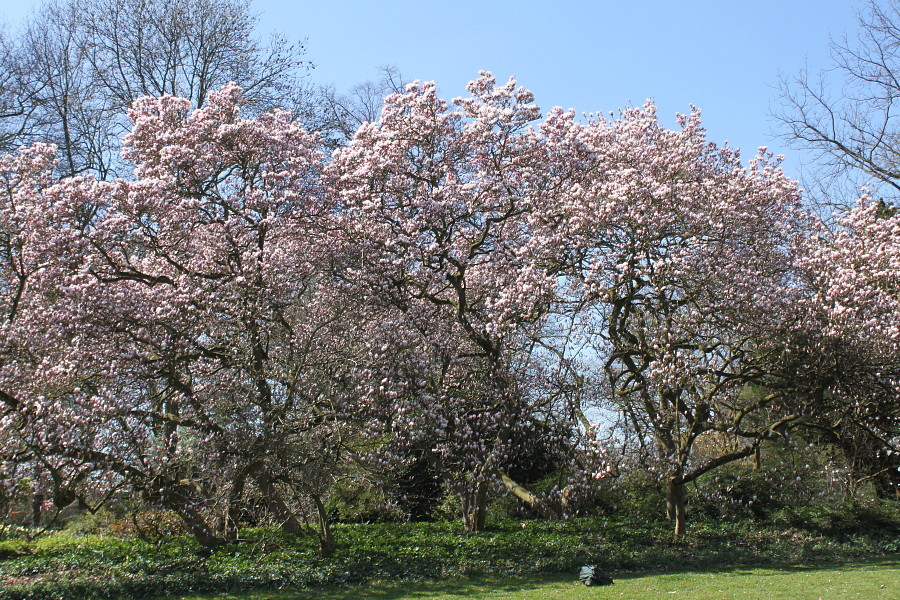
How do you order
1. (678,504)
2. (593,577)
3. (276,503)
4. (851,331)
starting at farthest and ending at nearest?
(678,504) < (851,331) < (276,503) < (593,577)

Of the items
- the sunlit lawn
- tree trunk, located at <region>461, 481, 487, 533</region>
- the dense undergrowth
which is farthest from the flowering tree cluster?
the sunlit lawn

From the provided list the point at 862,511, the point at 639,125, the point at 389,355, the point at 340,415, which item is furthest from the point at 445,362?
the point at 862,511

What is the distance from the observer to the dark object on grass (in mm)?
10180

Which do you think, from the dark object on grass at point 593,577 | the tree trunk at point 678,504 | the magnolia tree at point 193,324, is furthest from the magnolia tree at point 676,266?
the magnolia tree at point 193,324

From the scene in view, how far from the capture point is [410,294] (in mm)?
13234

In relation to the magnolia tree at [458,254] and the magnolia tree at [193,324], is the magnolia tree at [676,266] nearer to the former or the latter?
the magnolia tree at [458,254]

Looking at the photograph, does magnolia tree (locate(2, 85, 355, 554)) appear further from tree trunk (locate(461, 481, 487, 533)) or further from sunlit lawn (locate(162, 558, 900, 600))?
tree trunk (locate(461, 481, 487, 533))

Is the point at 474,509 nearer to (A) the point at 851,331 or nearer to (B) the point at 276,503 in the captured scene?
(B) the point at 276,503

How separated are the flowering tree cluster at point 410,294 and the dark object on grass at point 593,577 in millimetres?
1918

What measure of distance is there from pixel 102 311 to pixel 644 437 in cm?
942

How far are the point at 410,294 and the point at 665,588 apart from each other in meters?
6.28

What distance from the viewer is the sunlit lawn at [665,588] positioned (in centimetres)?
880

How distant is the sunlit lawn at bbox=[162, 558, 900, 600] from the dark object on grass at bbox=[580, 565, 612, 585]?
0.13 m

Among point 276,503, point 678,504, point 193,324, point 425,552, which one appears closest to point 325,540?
point 276,503
